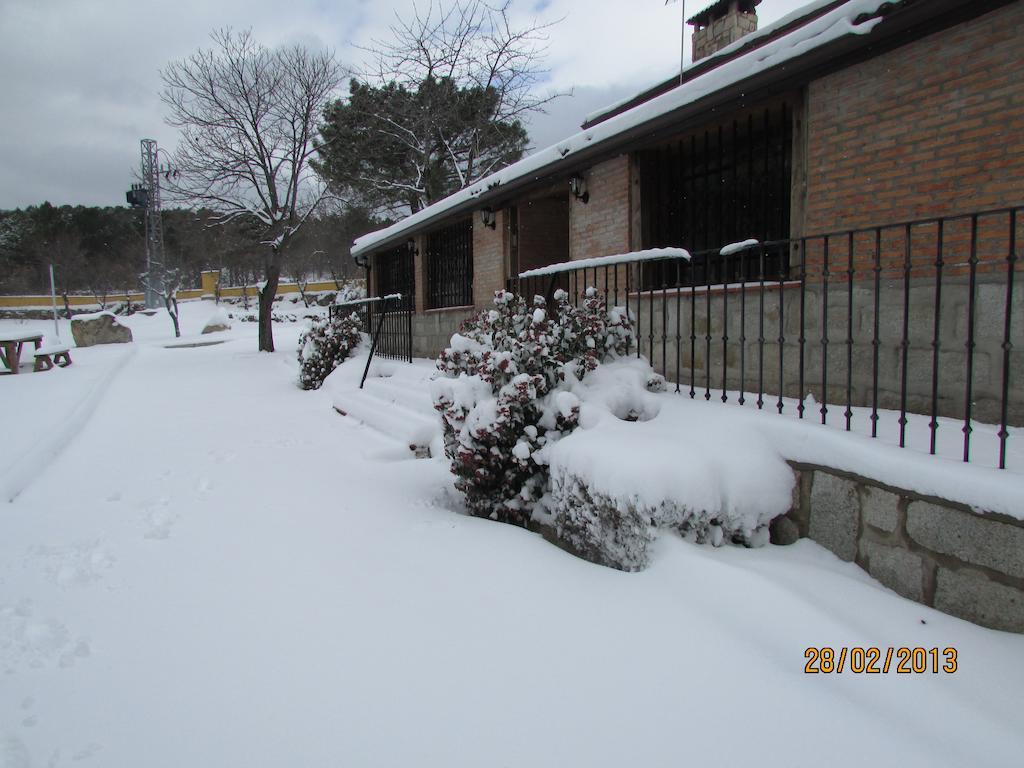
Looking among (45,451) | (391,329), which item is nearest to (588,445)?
(45,451)

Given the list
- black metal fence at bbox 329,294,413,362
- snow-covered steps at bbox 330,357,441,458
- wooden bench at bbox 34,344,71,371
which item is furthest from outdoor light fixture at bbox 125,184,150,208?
snow-covered steps at bbox 330,357,441,458

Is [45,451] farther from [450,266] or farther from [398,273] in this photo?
[398,273]

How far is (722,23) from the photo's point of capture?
9703 millimetres

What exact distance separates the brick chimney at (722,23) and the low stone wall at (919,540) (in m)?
9.36

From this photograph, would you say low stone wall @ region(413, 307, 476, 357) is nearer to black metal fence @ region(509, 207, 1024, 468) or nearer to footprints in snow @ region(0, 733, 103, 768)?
black metal fence @ region(509, 207, 1024, 468)

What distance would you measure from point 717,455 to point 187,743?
103 inches

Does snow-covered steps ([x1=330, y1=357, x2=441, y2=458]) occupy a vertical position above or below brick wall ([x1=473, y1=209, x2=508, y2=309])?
below

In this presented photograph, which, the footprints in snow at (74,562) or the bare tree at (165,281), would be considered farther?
the bare tree at (165,281)

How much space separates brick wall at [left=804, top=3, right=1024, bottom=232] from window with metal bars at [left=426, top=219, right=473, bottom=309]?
21.7ft

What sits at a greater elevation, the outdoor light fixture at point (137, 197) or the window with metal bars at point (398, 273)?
the outdoor light fixture at point (137, 197)

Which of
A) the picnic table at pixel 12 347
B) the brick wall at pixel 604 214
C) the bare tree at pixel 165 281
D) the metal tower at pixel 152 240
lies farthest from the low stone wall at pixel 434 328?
the metal tower at pixel 152 240

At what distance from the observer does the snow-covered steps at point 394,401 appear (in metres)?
5.65

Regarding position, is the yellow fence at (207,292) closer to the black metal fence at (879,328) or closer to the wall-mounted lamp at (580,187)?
the wall-mounted lamp at (580,187)
